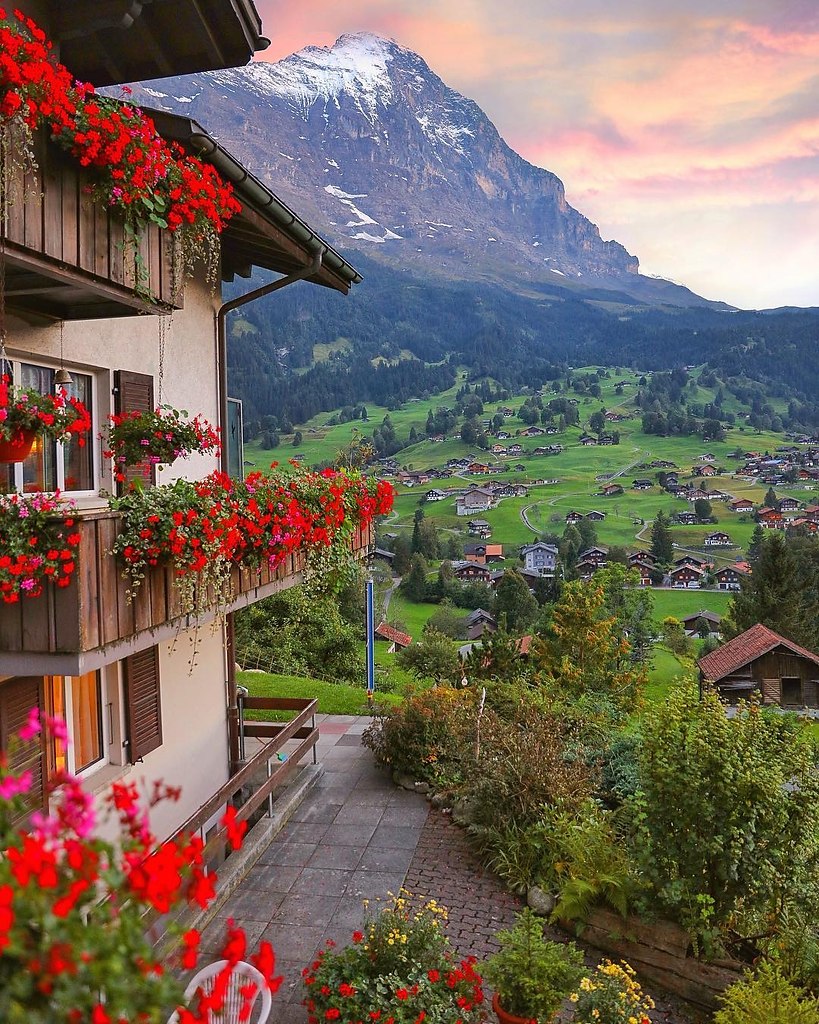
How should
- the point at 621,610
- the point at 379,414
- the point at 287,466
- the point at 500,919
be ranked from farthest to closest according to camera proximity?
the point at 379,414, the point at 621,610, the point at 287,466, the point at 500,919

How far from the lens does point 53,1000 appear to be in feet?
5.09

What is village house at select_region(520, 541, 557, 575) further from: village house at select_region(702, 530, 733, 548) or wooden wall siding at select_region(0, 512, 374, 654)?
wooden wall siding at select_region(0, 512, 374, 654)

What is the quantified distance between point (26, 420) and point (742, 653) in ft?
136

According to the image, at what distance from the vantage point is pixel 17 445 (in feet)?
14.8

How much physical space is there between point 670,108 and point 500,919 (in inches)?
5518

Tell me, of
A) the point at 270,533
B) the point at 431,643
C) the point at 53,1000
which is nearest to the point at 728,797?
the point at 270,533

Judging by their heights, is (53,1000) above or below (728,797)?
above

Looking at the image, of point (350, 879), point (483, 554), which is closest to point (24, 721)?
point (350, 879)

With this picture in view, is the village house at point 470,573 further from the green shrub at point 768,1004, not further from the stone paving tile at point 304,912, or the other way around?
the green shrub at point 768,1004

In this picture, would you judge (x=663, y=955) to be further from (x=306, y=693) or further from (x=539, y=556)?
(x=539, y=556)

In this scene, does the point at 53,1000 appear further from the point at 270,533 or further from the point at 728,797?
the point at 728,797

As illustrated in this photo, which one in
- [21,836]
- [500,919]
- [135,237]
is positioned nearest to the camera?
[21,836]

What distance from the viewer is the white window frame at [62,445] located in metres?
5.64

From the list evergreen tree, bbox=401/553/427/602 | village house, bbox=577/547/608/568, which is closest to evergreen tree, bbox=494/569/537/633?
evergreen tree, bbox=401/553/427/602
